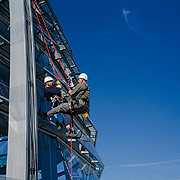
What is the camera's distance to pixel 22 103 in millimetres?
7434

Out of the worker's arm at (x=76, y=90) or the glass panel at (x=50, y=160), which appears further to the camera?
the glass panel at (x=50, y=160)

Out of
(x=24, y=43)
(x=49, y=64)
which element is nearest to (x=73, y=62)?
(x=49, y=64)

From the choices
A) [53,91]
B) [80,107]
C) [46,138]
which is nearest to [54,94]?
[53,91]

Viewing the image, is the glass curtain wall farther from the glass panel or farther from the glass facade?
the glass panel

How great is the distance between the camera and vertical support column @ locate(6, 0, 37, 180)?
6.84 m

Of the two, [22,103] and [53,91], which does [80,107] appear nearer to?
[53,91]

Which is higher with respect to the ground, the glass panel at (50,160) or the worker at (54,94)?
the worker at (54,94)

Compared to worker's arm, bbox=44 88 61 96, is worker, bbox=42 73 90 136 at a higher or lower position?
lower

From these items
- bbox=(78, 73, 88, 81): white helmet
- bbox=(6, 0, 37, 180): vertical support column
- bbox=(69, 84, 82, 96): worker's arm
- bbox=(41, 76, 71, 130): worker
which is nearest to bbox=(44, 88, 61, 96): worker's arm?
bbox=(41, 76, 71, 130): worker

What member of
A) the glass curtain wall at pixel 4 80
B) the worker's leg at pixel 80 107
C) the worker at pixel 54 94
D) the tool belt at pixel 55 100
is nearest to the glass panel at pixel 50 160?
the worker at pixel 54 94

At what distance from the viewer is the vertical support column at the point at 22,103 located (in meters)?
6.84

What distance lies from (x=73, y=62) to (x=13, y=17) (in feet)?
45.3

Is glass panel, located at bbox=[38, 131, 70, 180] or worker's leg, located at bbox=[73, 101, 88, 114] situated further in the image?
glass panel, located at bbox=[38, 131, 70, 180]

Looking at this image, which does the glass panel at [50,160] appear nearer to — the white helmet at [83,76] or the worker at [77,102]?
the worker at [77,102]
